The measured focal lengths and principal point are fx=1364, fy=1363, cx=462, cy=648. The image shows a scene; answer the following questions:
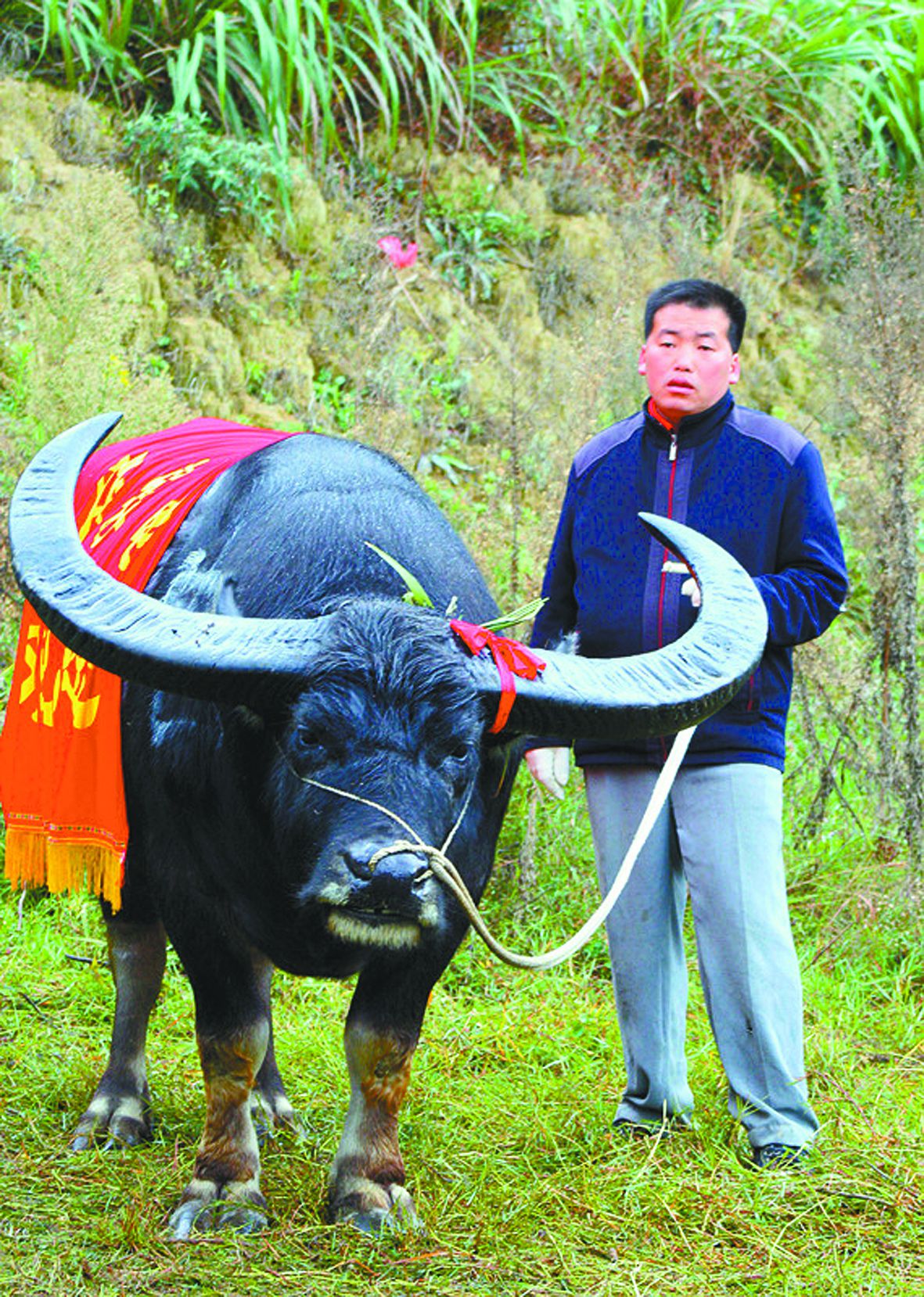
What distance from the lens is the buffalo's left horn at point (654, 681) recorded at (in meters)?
2.41

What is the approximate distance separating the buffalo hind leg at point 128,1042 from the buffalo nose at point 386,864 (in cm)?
145

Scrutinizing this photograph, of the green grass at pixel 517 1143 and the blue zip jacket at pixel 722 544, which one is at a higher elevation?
the blue zip jacket at pixel 722 544

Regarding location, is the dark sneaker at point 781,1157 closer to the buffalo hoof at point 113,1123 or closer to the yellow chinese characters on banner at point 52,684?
the buffalo hoof at point 113,1123

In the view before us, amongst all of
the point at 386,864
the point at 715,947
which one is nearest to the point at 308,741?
the point at 386,864

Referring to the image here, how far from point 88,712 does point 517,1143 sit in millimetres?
1462

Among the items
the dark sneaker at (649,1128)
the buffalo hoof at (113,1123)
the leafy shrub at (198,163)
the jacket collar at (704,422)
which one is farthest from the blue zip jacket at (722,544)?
the leafy shrub at (198,163)

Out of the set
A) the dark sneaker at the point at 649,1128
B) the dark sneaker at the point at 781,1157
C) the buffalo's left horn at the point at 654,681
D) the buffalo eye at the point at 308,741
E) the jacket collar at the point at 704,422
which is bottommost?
the dark sneaker at the point at 649,1128

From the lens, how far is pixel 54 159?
7137 millimetres

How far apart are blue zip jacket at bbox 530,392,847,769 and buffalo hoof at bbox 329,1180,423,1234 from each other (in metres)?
1.11

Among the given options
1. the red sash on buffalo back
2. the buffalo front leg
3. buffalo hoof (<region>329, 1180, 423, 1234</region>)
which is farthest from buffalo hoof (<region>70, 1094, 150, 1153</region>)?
buffalo hoof (<region>329, 1180, 423, 1234</region>)

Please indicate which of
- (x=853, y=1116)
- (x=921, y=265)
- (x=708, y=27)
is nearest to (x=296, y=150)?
(x=708, y=27)

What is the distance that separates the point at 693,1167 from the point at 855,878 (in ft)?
6.04

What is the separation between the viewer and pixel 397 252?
797cm

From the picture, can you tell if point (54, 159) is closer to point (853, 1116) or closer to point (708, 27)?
point (708, 27)
